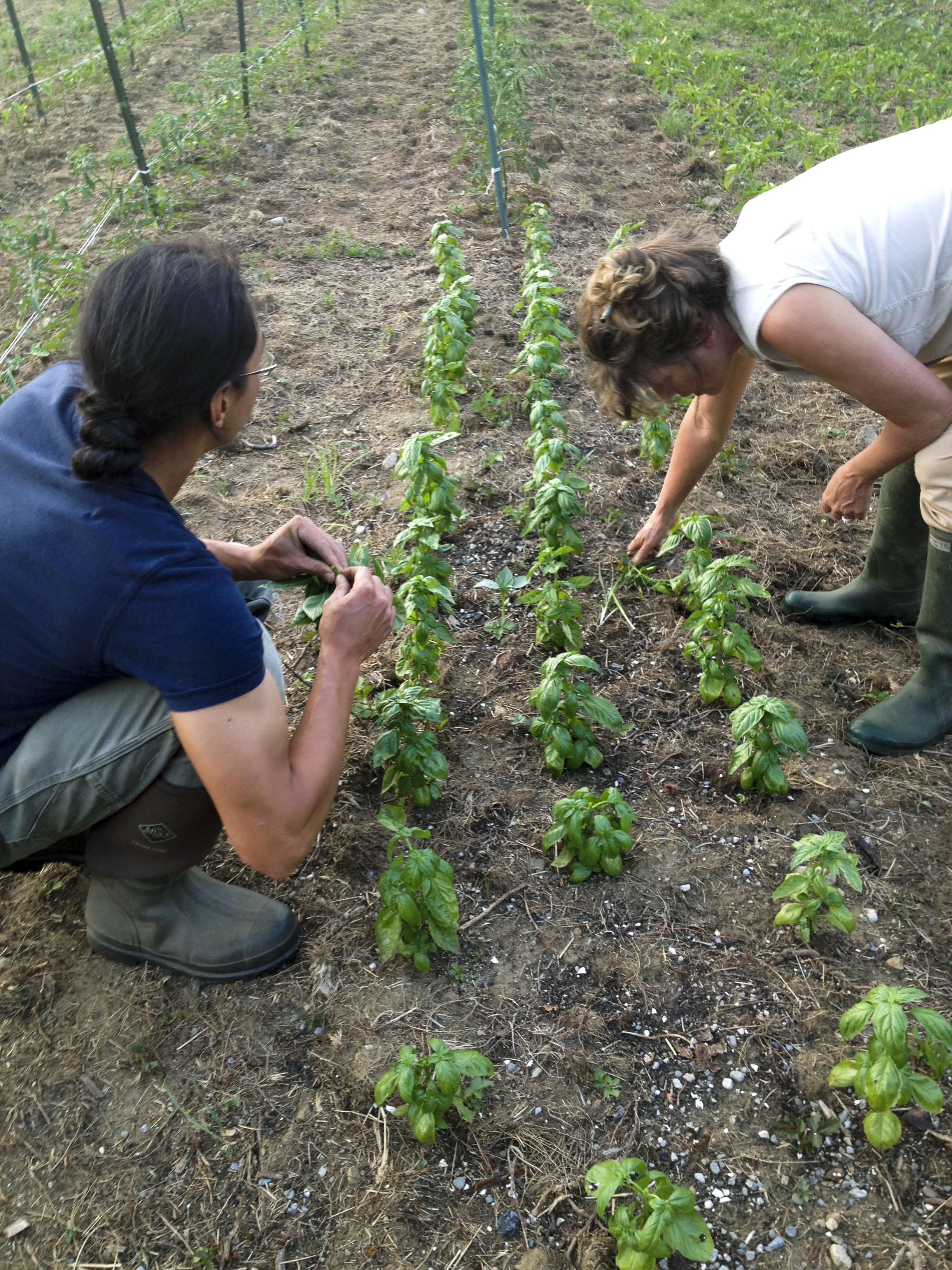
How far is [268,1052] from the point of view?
1.98 meters

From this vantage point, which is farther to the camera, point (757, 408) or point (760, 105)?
point (760, 105)

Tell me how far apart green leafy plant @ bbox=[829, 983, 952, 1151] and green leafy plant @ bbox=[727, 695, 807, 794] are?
2.18 ft

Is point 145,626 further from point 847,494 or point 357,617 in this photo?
point 847,494

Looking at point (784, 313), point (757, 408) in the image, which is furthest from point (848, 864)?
point (757, 408)

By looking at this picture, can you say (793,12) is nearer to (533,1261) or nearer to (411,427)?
(411,427)

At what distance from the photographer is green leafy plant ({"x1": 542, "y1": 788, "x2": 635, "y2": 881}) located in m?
2.20

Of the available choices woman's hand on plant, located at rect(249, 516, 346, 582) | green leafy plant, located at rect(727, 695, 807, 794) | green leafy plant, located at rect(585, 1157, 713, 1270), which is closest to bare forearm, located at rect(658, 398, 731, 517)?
green leafy plant, located at rect(727, 695, 807, 794)

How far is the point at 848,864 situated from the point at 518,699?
108cm

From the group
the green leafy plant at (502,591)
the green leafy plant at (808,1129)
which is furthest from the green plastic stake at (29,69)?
the green leafy plant at (808,1129)

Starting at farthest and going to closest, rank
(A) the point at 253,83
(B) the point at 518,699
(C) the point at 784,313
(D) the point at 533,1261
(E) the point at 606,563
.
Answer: (A) the point at 253,83
(E) the point at 606,563
(B) the point at 518,699
(C) the point at 784,313
(D) the point at 533,1261

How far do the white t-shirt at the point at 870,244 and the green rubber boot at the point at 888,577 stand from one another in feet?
1.88

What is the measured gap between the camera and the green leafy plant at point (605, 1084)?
1.88 metres

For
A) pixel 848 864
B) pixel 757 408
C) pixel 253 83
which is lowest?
pixel 757 408

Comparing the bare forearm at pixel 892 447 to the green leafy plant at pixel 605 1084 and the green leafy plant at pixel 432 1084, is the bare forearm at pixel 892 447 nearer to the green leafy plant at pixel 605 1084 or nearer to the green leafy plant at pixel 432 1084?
the green leafy plant at pixel 605 1084
